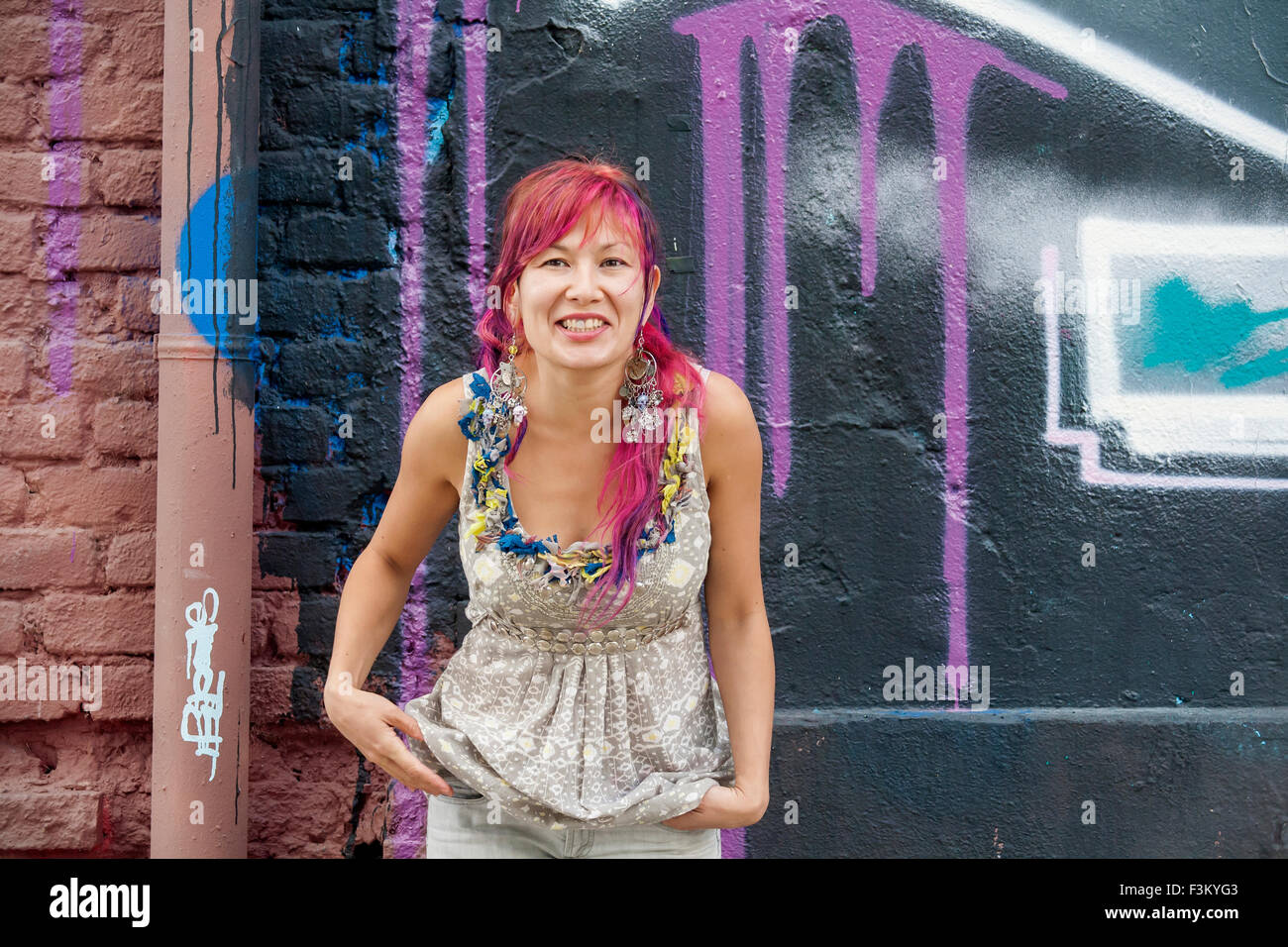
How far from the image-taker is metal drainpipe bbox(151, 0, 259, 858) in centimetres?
277

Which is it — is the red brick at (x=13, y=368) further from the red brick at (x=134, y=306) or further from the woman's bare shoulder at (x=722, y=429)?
the woman's bare shoulder at (x=722, y=429)

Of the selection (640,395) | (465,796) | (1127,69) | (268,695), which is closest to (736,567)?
(640,395)

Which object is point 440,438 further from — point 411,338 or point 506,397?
point 411,338

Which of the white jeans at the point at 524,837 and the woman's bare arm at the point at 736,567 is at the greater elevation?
the woman's bare arm at the point at 736,567

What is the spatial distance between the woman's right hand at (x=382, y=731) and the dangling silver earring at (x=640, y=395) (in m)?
0.60

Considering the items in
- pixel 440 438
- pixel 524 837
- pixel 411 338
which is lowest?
pixel 524 837

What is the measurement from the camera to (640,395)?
196 cm

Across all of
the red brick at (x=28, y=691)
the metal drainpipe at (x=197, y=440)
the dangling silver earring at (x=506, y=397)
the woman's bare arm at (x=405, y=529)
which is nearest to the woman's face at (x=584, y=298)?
the dangling silver earring at (x=506, y=397)

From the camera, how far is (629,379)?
1975 millimetres

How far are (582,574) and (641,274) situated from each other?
1.66ft

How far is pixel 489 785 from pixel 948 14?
249cm

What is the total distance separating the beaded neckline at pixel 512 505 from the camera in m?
1.86

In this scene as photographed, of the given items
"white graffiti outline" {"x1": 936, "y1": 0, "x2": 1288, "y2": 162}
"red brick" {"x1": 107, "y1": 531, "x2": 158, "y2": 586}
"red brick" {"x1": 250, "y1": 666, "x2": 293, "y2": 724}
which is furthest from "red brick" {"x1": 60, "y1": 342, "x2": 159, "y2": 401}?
"white graffiti outline" {"x1": 936, "y1": 0, "x2": 1288, "y2": 162}

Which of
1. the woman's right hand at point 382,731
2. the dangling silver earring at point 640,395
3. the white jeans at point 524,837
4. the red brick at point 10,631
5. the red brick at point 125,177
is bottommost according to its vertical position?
the white jeans at point 524,837
